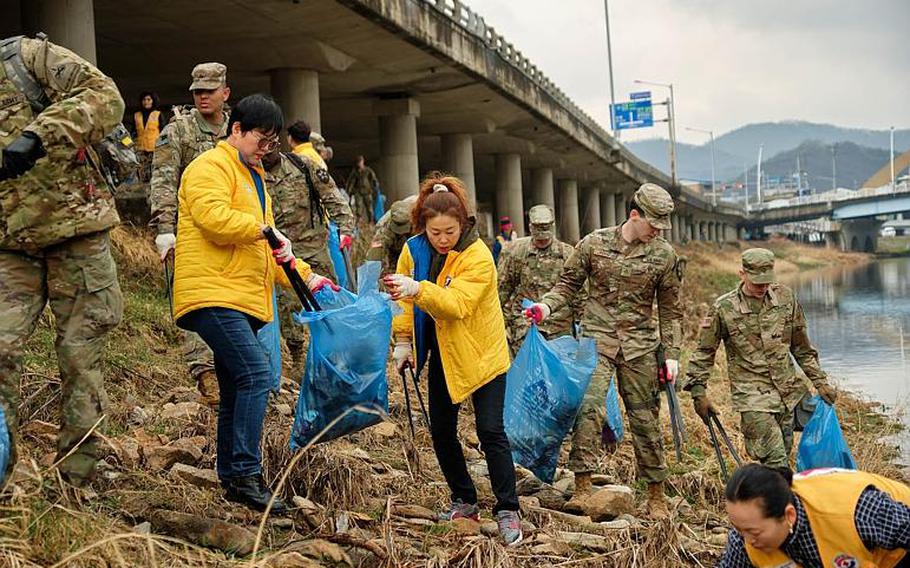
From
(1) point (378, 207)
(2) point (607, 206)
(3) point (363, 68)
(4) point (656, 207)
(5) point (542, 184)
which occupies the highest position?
(3) point (363, 68)

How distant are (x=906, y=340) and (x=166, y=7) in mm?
13084

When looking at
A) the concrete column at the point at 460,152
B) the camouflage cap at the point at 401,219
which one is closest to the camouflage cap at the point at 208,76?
the camouflage cap at the point at 401,219

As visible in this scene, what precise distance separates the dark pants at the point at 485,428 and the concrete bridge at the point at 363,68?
869cm

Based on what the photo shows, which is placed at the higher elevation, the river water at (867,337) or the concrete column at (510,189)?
the concrete column at (510,189)

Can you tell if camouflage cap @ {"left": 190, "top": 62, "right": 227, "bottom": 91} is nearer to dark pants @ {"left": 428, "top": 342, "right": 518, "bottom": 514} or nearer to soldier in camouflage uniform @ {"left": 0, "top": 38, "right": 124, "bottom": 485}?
soldier in camouflage uniform @ {"left": 0, "top": 38, "right": 124, "bottom": 485}

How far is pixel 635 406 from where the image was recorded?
6594mm

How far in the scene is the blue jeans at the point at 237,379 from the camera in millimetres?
4684

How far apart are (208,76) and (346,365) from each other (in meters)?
2.29

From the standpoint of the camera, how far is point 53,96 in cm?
432

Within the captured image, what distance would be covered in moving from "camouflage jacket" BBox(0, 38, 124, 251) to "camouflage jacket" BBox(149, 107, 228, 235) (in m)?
2.06

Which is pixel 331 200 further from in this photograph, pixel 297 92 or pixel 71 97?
pixel 297 92

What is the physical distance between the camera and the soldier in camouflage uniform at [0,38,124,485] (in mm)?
4188

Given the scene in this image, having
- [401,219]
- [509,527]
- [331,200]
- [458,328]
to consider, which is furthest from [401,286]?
[331,200]

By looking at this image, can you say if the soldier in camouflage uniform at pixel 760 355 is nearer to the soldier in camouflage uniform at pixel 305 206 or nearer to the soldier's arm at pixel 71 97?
the soldier in camouflage uniform at pixel 305 206
